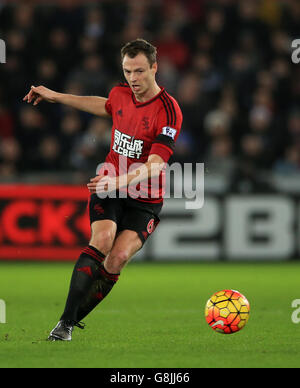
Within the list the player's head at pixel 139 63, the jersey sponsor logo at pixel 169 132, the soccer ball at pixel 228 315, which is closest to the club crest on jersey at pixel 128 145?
the jersey sponsor logo at pixel 169 132

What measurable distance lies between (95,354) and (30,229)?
23.4ft

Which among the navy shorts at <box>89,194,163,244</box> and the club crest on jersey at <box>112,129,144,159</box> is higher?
the club crest on jersey at <box>112,129,144,159</box>

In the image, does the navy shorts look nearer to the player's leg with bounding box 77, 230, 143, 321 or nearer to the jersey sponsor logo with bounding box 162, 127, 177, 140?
the player's leg with bounding box 77, 230, 143, 321

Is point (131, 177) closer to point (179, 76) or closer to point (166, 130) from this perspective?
point (166, 130)

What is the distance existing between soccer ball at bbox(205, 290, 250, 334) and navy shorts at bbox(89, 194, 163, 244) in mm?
717

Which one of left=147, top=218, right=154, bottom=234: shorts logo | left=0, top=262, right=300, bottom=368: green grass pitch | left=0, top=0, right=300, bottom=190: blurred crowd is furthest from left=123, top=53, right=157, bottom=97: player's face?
left=0, top=0, right=300, bottom=190: blurred crowd

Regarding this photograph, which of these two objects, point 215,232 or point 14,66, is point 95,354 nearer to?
point 215,232

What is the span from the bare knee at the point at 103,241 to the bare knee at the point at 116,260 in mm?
116

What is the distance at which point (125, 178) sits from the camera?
19.1 ft

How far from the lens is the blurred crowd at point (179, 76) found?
508 inches

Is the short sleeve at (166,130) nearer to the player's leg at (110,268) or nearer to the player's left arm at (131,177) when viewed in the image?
the player's left arm at (131,177)

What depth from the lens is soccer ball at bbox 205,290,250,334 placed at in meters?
5.99

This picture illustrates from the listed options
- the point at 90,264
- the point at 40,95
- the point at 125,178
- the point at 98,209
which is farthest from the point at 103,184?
the point at 40,95
